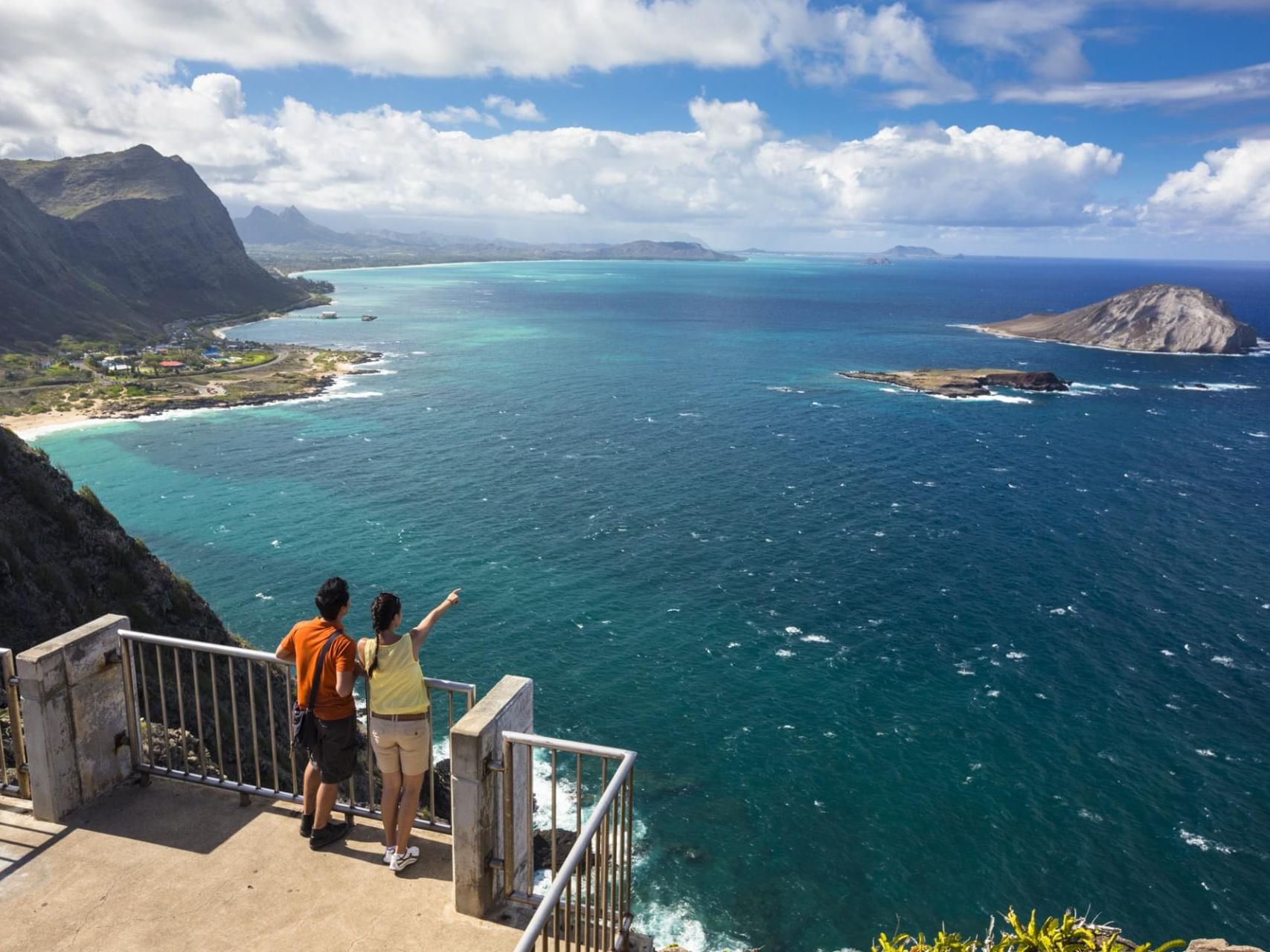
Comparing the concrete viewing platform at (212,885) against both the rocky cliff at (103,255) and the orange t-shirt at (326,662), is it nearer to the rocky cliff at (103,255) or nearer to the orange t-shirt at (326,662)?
the orange t-shirt at (326,662)

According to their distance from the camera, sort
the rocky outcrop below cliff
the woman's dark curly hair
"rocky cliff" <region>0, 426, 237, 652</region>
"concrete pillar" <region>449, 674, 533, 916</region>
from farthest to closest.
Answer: the rocky outcrop below cliff < "rocky cliff" <region>0, 426, 237, 652</region> < the woman's dark curly hair < "concrete pillar" <region>449, 674, 533, 916</region>

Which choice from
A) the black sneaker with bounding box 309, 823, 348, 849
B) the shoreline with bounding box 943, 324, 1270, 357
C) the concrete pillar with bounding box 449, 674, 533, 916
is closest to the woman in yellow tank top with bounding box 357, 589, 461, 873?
the black sneaker with bounding box 309, 823, 348, 849

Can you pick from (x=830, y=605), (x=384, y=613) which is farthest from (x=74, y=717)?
(x=830, y=605)

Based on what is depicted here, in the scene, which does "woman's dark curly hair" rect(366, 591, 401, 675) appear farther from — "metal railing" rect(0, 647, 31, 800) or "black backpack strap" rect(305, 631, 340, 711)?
"metal railing" rect(0, 647, 31, 800)

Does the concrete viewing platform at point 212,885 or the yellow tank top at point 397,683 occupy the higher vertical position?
the yellow tank top at point 397,683

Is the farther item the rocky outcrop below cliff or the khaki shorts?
the rocky outcrop below cliff

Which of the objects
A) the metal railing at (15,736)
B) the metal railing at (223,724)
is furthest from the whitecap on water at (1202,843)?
the metal railing at (15,736)

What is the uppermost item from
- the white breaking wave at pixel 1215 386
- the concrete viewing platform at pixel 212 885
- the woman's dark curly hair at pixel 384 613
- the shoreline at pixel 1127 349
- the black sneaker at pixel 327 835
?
the woman's dark curly hair at pixel 384 613
